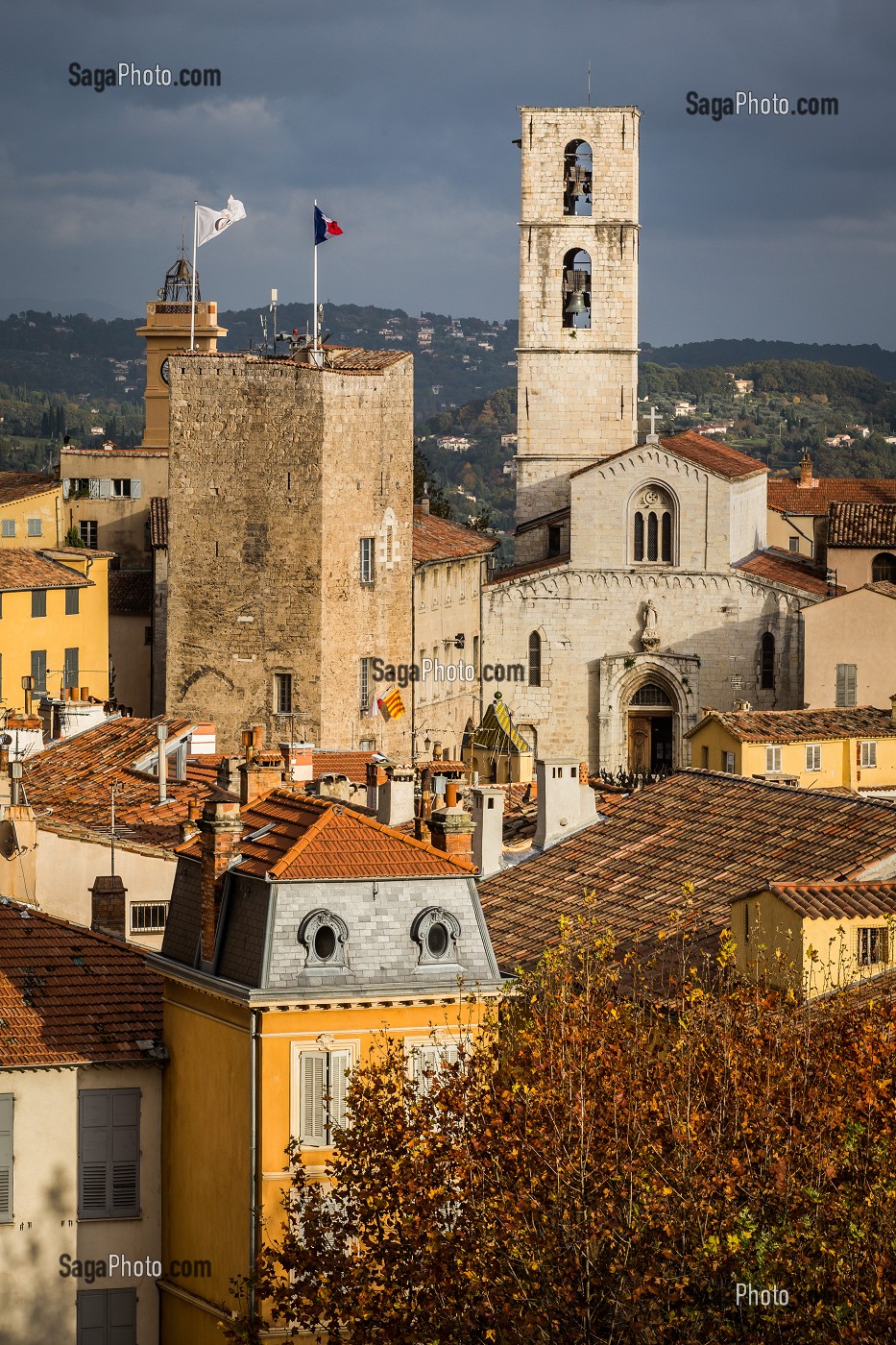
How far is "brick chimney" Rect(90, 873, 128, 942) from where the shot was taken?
2898 cm

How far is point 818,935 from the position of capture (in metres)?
23.9

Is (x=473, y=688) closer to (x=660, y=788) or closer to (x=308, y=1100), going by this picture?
(x=660, y=788)

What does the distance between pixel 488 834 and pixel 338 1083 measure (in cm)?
1021

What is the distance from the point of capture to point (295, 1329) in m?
21.0

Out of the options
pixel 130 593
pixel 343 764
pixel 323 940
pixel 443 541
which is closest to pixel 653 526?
pixel 443 541

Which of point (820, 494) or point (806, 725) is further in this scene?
point (820, 494)

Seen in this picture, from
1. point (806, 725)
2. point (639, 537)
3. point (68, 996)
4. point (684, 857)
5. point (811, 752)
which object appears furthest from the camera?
point (639, 537)

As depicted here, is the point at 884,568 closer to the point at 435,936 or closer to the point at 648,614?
the point at 648,614

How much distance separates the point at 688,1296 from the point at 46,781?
20780 millimetres

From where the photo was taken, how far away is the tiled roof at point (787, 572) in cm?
6562

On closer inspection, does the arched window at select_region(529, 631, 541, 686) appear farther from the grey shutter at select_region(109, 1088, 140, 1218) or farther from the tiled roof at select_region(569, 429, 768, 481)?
the grey shutter at select_region(109, 1088, 140, 1218)

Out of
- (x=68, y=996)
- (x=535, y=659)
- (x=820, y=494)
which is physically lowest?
(x=68, y=996)

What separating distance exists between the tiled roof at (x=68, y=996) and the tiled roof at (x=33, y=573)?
3843cm

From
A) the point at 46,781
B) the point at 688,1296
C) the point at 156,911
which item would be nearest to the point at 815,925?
the point at 688,1296
